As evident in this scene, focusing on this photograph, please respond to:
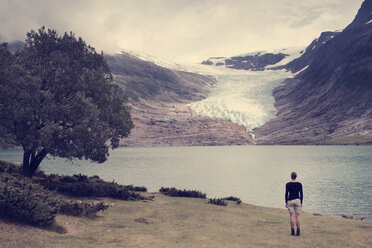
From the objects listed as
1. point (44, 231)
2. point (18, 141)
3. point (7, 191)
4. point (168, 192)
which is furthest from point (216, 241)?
point (18, 141)

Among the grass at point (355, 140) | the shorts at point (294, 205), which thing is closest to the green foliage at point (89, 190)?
the shorts at point (294, 205)

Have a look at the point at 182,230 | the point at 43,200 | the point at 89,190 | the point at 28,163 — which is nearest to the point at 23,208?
the point at 43,200

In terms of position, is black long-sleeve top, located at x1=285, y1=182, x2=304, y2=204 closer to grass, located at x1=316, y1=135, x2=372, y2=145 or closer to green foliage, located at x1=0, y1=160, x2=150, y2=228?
green foliage, located at x1=0, y1=160, x2=150, y2=228

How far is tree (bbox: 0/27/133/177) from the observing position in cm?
3036

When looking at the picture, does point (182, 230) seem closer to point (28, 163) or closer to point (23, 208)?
point (23, 208)

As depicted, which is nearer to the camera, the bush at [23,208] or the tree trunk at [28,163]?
the bush at [23,208]

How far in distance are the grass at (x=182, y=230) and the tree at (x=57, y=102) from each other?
8262 mm

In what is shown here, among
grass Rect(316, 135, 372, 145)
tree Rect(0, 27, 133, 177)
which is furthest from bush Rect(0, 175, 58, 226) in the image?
grass Rect(316, 135, 372, 145)

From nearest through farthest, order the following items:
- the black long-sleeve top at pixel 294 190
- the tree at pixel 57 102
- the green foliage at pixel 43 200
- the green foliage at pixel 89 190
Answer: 1. the green foliage at pixel 43 200
2. the black long-sleeve top at pixel 294 190
3. the green foliage at pixel 89 190
4. the tree at pixel 57 102

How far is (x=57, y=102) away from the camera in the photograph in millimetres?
33281

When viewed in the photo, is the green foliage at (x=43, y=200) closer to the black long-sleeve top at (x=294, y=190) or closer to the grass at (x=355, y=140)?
the black long-sleeve top at (x=294, y=190)

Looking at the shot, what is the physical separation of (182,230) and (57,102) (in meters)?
19.6

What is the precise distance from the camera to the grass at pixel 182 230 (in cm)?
1662

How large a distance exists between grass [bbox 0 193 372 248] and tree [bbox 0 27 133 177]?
826 centimetres
